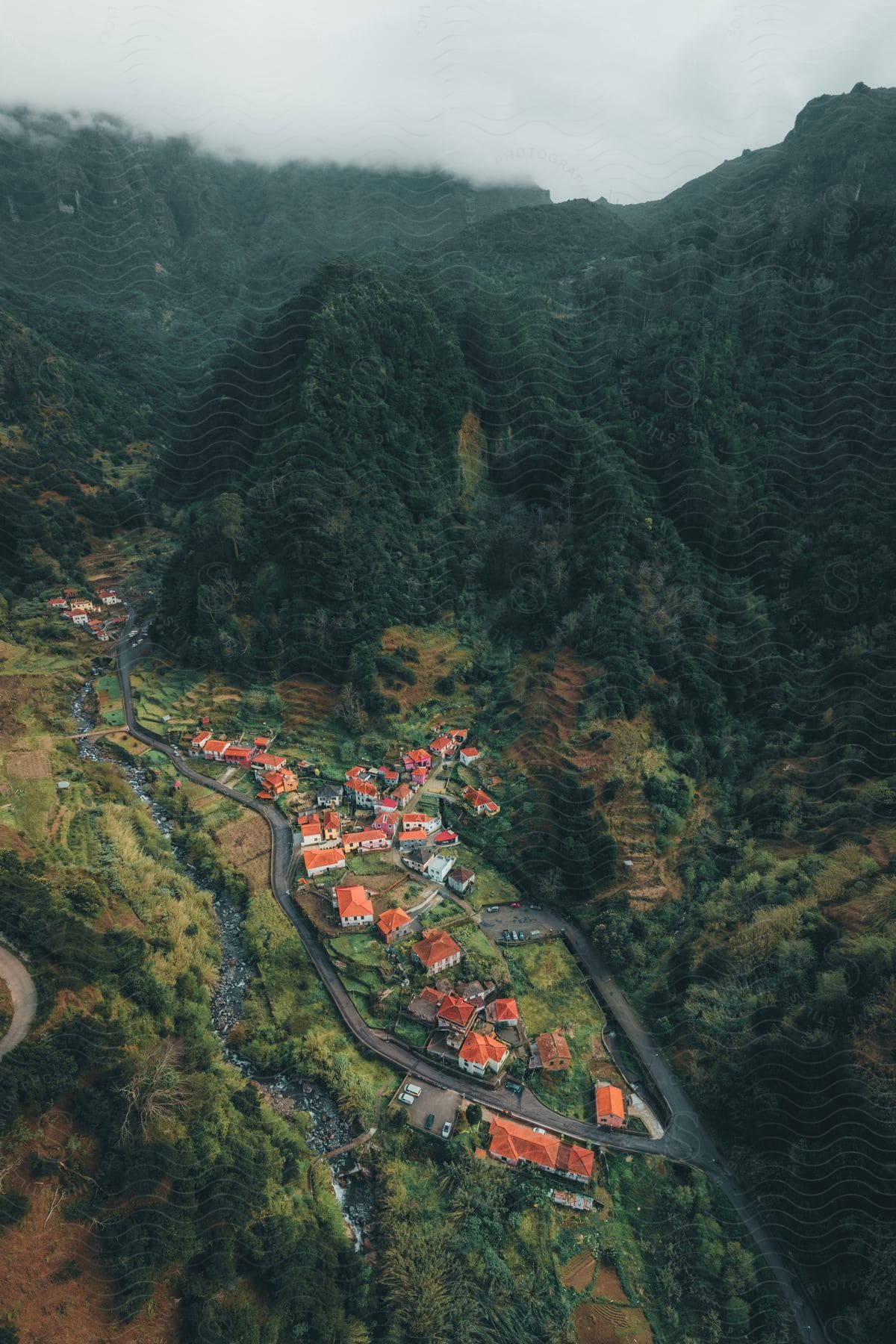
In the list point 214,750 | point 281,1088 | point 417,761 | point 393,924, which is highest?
point 214,750

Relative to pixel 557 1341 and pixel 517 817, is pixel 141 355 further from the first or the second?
pixel 557 1341

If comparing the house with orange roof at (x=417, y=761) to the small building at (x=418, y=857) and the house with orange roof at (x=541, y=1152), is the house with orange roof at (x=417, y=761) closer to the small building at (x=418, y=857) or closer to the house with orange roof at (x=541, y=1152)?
the small building at (x=418, y=857)

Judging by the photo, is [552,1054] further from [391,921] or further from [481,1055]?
[391,921]

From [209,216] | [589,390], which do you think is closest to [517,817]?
[589,390]

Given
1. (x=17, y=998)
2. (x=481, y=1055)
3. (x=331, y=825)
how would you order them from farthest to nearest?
(x=331, y=825) < (x=481, y=1055) < (x=17, y=998)

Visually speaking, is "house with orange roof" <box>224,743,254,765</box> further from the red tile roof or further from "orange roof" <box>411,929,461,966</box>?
"orange roof" <box>411,929,461,966</box>

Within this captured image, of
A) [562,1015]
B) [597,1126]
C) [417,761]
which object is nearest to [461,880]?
[562,1015]

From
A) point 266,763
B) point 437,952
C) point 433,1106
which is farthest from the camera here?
point 266,763

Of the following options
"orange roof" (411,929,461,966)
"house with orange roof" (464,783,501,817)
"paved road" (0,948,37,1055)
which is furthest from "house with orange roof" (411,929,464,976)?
"paved road" (0,948,37,1055)
